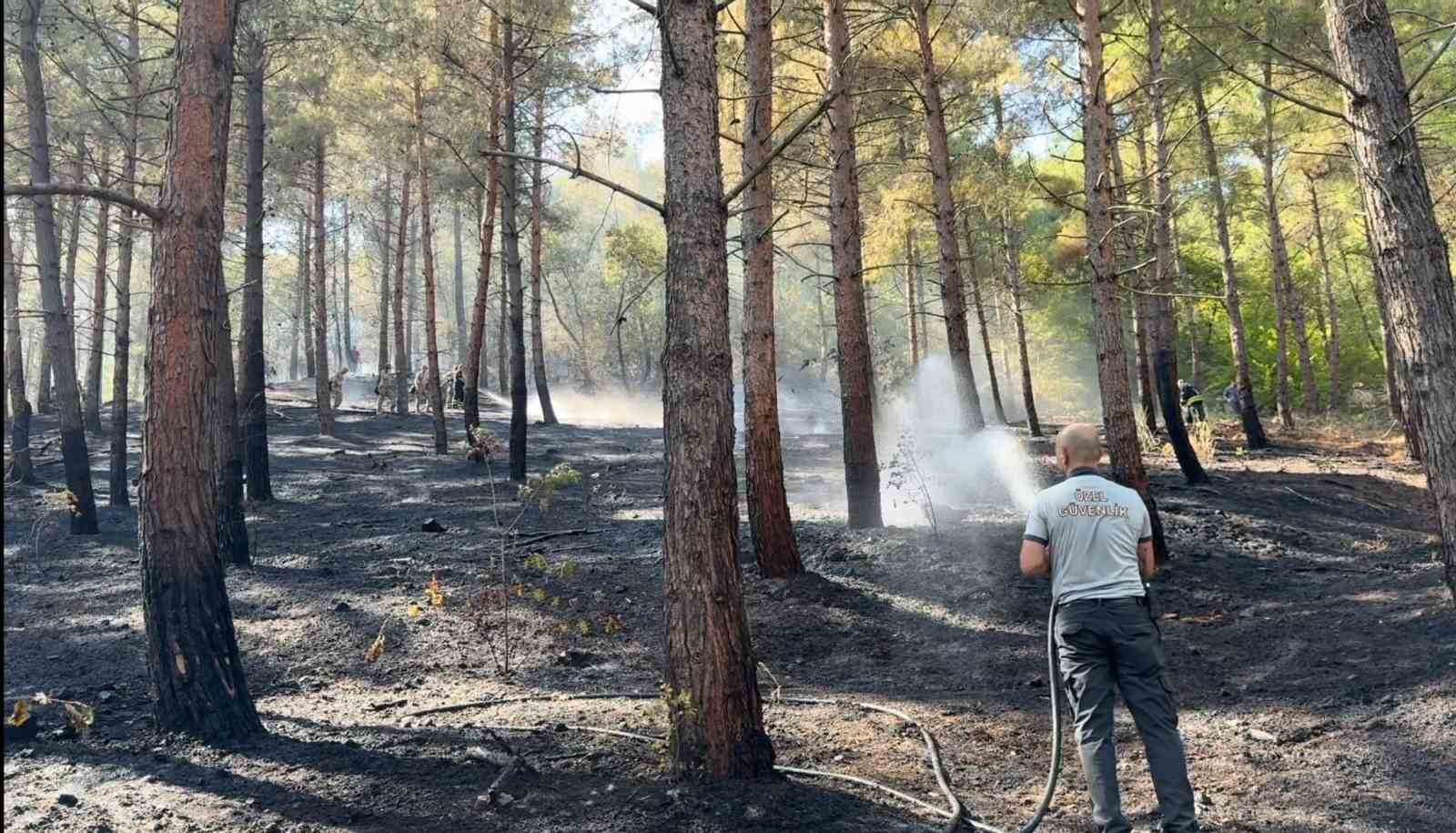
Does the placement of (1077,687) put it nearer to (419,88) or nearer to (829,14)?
(829,14)

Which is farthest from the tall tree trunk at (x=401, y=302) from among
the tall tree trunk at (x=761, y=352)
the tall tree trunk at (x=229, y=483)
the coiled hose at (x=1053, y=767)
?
the coiled hose at (x=1053, y=767)

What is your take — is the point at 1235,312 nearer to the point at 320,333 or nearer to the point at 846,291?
the point at 846,291

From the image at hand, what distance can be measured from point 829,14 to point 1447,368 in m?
6.43

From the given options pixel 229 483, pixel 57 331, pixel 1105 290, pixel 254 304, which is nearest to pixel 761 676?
pixel 1105 290

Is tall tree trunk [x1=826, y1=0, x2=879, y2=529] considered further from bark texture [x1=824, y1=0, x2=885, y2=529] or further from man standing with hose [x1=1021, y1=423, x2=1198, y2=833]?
man standing with hose [x1=1021, y1=423, x2=1198, y2=833]

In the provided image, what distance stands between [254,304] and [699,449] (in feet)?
35.7

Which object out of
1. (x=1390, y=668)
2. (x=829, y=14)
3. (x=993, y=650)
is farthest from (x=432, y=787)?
(x=829, y=14)

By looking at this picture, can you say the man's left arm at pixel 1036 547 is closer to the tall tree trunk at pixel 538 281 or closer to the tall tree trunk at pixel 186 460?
the tall tree trunk at pixel 186 460

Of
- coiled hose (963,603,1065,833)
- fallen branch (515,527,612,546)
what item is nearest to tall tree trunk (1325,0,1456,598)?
coiled hose (963,603,1065,833)

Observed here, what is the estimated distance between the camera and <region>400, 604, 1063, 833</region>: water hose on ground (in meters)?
4.68

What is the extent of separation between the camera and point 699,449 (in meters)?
4.78

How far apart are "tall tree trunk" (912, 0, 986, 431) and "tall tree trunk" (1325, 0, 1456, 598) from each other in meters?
8.32

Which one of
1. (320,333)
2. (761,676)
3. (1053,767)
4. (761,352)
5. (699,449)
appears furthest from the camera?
(320,333)

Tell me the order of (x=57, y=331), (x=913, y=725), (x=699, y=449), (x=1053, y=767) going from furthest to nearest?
(x=57, y=331), (x=913, y=725), (x=699, y=449), (x=1053, y=767)
